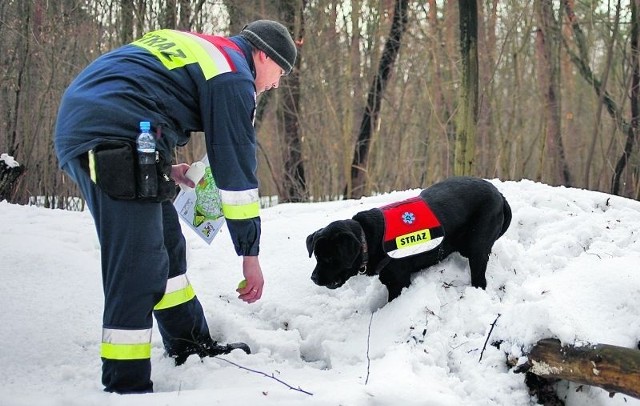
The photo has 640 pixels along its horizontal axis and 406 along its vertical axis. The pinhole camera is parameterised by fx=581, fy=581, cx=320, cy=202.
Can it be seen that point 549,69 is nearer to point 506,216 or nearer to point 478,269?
point 506,216

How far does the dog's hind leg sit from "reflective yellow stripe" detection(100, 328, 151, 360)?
1.98m

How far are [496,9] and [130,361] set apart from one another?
915 centimetres

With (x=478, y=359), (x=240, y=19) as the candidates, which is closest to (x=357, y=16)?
(x=240, y=19)

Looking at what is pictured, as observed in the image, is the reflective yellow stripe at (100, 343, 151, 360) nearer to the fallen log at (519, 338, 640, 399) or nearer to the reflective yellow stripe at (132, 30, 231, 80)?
the reflective yellow stripe at (132, 30, 231, 80)

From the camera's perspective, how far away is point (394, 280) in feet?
11.5

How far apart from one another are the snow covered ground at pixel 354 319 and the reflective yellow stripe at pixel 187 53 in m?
1.36

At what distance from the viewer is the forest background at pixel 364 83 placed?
768cm

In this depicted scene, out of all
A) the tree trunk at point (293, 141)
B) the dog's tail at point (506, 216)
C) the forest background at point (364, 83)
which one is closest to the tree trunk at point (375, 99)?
the forest background at point (364, 83)

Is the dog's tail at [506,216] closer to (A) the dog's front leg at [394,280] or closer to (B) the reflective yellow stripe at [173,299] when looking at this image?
(A) the dog's front leg at [394,280]

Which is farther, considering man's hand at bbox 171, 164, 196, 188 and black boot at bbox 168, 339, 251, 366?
man's hand at bbox 171, 164, 196, 188

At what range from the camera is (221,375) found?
278cm

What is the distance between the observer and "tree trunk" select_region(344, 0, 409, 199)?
32.2 feet

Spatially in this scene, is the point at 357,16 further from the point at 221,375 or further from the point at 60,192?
the point at 221,375

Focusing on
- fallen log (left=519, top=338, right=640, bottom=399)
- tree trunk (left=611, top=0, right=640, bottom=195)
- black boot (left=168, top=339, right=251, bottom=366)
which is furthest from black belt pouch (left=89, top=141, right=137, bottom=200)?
tree trunk (left=611, top=0, right=640, bottom=195)
